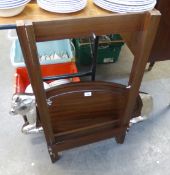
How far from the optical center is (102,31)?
2.37ft

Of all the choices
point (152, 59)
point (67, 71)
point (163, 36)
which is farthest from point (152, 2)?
point (67, 71)

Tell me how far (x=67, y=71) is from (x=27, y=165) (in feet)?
2.33

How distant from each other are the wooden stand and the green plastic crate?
76cm

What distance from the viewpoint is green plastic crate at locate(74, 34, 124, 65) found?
1744mm

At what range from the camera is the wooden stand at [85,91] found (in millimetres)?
667

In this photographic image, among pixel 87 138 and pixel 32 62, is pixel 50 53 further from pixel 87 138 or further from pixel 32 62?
pixel 32 62

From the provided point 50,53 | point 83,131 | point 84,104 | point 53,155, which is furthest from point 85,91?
point 50,53

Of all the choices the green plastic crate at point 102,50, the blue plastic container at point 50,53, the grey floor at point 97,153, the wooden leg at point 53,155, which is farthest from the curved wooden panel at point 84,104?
the green plastic crate at point 102,50

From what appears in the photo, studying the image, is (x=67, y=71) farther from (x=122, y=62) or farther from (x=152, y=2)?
(x=152, y=2)

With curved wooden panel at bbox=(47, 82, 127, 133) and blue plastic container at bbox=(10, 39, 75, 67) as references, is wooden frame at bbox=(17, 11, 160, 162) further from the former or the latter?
blue plastic container at bbox=(10, 39, 75, 67)

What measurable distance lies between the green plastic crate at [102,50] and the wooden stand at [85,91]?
76cm

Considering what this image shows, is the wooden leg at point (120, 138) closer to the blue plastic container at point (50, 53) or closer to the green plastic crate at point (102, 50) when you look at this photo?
the blue plastic container at point (50, 53)

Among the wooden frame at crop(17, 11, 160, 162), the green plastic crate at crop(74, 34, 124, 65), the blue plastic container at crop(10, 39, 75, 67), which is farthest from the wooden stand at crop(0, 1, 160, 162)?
the green plastic crate at crop(74, 34, 124, 65)

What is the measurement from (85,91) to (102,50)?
89cm
